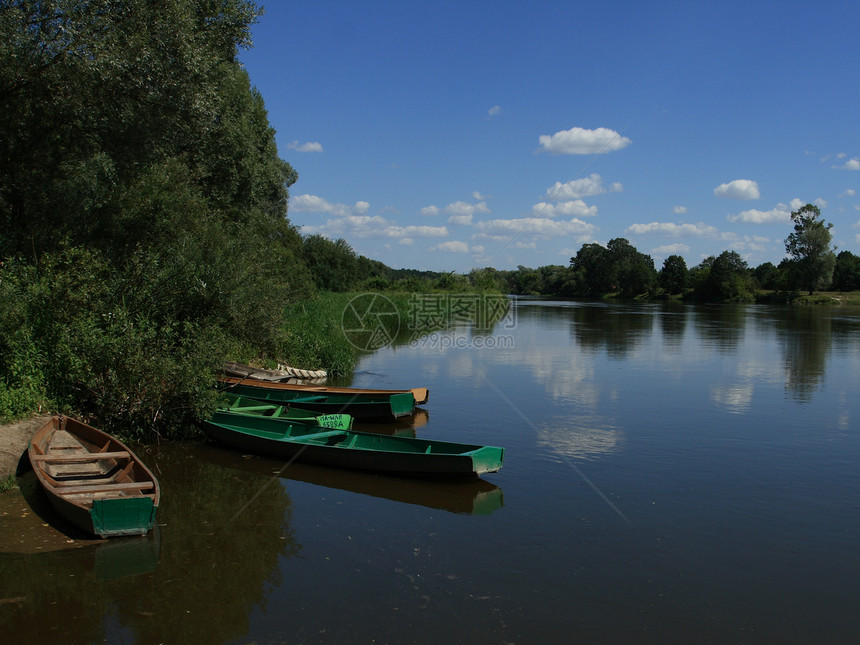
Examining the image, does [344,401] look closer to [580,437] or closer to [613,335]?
[580,437]

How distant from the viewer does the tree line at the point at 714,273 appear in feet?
273

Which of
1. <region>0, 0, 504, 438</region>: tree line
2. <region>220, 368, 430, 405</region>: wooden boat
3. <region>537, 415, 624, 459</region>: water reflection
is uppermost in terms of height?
<region>0, 0, 504, 438</region>: tree line

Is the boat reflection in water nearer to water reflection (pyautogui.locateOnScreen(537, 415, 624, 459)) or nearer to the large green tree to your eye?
water reflection (pyautogui.locateOnScreen(537, 415, 624, 459))

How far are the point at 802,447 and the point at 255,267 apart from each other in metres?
13.3

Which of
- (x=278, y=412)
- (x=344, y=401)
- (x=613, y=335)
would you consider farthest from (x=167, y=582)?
(x=613, y=335)

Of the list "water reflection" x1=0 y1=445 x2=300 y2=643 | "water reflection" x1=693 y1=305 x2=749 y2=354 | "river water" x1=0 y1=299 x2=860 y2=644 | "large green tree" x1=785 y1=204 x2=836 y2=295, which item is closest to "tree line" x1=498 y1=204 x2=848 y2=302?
"large green tree" x1=785 y1=204 x2=836 y2=295

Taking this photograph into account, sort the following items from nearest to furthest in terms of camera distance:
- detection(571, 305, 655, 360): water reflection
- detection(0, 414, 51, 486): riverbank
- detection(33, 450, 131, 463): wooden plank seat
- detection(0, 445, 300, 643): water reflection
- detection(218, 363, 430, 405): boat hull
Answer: detection(0, 445, 300, 643): water reflection < detection(33, 450, 131, 463): wooden plank seat < detection(0, 414, 51, 486): riverbank < detection(218, 363, 430, 405): boat hull < detection(571, 305, 655, 360): water reflection

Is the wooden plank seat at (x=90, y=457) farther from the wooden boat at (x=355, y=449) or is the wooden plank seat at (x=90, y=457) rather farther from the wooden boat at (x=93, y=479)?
the wooden boat at (x=355, y=449)

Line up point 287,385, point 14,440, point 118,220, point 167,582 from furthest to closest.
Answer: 1. point 287,385
2. point 118,220
3. point 14,440
4. point 167,582

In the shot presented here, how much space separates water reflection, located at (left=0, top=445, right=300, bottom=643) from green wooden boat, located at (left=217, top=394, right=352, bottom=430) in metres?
3.19

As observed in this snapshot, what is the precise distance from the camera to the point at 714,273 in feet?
311

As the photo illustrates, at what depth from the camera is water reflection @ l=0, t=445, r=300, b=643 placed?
6.27 m

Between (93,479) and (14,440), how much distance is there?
82.7 inches

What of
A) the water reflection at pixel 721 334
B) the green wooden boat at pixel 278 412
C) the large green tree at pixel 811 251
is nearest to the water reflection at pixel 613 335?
the water reflection at pixel 721 334
